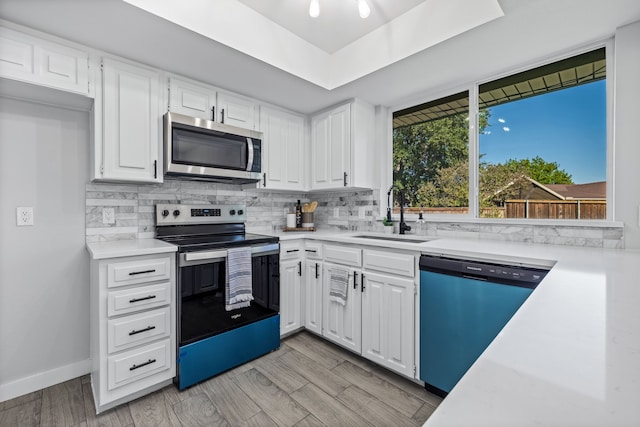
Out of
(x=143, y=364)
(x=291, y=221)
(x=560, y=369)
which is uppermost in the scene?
(x=291, y=221)

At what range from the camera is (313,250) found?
264 cm

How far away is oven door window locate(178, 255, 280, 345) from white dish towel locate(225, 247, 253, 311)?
1.7 inches

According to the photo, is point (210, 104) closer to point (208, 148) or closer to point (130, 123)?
point (208, 148)

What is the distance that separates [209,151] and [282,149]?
80 cm

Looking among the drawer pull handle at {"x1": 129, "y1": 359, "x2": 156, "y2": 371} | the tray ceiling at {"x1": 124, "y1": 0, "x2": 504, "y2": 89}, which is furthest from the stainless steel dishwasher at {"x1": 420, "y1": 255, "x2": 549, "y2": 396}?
the drawer pull handle at {"x1": 129, "y1": 359, "x2": 156, "y2": 371}

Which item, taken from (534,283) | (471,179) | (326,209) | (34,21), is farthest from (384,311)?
(34,21)

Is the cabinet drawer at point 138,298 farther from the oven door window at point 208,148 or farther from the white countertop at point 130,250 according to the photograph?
the oven door window at point 208,148

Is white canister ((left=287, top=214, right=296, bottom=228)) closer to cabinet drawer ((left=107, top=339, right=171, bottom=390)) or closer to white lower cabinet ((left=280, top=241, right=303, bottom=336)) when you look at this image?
white lower cabinet ((left=280, top=241, right=303, bottom=336))

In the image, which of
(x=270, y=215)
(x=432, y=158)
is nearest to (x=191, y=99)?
(x=270, y=215)

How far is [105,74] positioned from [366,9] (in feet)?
5.54

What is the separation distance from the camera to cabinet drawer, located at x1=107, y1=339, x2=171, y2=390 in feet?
5.63

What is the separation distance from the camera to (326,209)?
3.44 metres

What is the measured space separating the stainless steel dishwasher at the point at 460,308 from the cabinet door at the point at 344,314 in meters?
0.52

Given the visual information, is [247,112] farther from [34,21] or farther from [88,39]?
[34,21]
